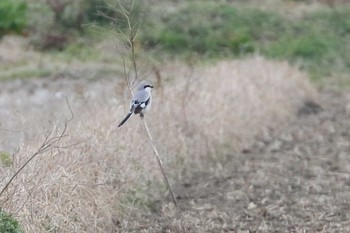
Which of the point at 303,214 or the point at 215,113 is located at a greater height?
the point at 215,113

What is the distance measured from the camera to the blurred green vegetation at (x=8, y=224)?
6625mm

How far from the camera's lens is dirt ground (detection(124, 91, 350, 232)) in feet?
28.0

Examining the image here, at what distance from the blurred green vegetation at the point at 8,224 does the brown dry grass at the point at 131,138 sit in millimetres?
220

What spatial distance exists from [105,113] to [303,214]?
104 inches

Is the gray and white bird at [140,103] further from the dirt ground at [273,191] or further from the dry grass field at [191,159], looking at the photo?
Result: the dirt ground at [273,191]

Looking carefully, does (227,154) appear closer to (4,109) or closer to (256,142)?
(256,142)

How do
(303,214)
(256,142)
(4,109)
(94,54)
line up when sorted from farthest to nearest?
(94,54) → (4,109) → (256,142) → (303,214)

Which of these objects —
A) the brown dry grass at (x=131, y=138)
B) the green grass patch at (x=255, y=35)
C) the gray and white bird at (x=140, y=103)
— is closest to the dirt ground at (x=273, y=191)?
the brown dry grass at (x=131, y=138)

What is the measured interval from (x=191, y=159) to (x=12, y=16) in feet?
49.8

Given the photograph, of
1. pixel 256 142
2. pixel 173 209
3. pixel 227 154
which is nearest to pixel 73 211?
pixel 173 209

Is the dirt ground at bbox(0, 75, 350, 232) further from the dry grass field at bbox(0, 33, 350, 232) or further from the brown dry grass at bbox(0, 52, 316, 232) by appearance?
the brown dry grass at bbox(0, 52, 316, 232)

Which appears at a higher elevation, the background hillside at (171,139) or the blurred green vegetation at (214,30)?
the blurred green vegetation at (214,30)

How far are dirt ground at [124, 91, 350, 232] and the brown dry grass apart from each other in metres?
0.20

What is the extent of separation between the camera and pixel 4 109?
14.7 meters
